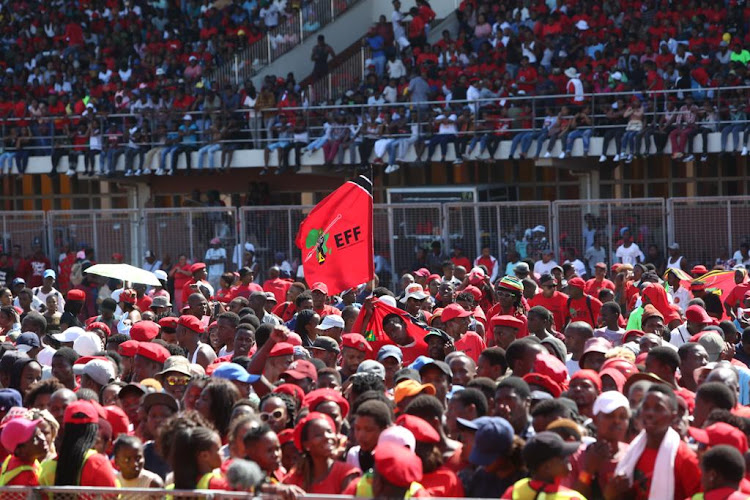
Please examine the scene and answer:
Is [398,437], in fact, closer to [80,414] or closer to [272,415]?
[272,415]

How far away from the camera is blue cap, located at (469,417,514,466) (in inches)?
238

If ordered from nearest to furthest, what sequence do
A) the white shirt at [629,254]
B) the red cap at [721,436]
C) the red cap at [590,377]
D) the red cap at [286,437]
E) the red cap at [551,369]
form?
the red cap at [721,436], the red cap at [286,437], the red cap at [590,377], the red cap at [551,369], the white shirt at [629,254]

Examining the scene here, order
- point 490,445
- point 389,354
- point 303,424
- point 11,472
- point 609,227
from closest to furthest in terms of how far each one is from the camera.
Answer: point 490,445
point 303,424
point 11,472
point 389,354
point 609,227

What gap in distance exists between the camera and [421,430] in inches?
244

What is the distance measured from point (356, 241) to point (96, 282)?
24.4 ft

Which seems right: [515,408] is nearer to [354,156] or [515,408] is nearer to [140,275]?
[140,275]

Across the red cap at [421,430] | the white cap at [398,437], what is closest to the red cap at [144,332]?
the red cap at [421,430]

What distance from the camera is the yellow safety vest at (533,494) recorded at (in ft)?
18.1

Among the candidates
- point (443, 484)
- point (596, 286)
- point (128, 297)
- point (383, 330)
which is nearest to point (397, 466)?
point (443, 484)

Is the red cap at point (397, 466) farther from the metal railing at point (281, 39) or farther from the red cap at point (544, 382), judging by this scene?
the metal railing at point (281, 39)

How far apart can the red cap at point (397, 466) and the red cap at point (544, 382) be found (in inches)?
71.4

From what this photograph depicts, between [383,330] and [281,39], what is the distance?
19.9m

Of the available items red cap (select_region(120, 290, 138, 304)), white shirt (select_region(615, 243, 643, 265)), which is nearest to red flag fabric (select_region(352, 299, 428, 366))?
red cap (select_region(120, 290, 138, 304))

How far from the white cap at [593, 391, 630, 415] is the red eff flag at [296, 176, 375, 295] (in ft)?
20.5
